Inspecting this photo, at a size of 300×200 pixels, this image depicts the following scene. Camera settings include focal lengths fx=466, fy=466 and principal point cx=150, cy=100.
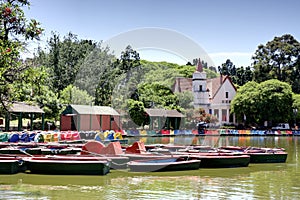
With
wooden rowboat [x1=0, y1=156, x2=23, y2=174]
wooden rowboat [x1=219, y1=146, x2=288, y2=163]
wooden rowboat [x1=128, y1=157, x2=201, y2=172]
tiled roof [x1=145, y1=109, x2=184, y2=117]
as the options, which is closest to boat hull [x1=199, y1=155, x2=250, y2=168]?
wooden rowboat [x1=128, y1=157, x2=201, y2=172]

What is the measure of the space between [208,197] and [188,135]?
44532mm

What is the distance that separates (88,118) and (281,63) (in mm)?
48544

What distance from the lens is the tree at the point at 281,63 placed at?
86.9 m

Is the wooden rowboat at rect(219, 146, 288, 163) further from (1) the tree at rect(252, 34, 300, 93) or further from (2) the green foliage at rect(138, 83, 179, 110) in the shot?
(1) the tree at rect(252, 34, 300, 93)

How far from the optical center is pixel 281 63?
8875 cm

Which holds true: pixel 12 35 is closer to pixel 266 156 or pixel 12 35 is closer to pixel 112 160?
pixel 112 160

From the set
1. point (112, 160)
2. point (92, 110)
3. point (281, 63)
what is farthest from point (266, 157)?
point (281, 63)

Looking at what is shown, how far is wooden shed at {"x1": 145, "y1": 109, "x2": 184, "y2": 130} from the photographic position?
59.8 m

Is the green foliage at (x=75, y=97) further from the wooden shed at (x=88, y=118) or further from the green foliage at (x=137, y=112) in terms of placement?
the green foliage at (x=137, y=112)

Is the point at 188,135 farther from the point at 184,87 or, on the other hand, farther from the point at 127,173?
the point at 127,173

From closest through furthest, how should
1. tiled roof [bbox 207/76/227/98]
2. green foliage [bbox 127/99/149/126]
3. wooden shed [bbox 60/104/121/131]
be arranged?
wooden shed [bbox 60/104/121/131]
green foliage [bbox 127/99/149/126]
tiled roof [bbox 207/76/227/98]

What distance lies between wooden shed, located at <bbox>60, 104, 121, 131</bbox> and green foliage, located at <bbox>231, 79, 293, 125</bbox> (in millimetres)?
24237

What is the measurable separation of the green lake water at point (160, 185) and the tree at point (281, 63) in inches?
2706

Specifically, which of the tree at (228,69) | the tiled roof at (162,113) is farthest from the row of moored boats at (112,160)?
the tree at (228,69)
